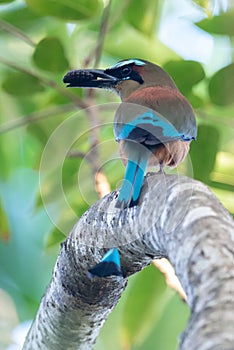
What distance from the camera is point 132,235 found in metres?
0.96

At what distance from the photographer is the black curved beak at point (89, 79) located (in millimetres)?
1540

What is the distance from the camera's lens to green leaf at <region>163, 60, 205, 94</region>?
164 cm

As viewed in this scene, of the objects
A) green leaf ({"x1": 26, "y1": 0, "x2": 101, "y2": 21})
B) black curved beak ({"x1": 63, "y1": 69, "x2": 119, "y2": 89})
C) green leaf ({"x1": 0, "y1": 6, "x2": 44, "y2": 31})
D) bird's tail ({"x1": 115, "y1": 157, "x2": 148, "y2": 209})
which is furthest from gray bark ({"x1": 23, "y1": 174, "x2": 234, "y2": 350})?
green leaf ({"x1": 0, "y1": 6, "x2": 44, "y2": 31})

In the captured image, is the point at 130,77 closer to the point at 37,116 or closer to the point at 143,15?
the point at 143,15

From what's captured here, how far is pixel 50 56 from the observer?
1.70 metres

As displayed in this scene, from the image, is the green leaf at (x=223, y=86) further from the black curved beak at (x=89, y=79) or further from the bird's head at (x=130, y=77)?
the black curved beak at (x=89, y=79)

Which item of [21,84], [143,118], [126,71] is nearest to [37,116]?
[21,84]

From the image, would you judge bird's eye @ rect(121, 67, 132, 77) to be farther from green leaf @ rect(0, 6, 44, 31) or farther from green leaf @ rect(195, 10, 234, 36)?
green leaf @ rect(0, 6, 44, 31)

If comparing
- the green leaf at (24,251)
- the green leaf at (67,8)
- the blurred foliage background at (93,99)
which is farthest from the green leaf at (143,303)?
the green leaf at (24,251)

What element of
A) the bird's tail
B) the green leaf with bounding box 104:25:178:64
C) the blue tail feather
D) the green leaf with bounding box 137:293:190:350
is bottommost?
the green leaf with bounding box 137:293:190:350

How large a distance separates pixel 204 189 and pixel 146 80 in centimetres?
96

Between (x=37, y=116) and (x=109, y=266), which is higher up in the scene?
(x=109, y=266)

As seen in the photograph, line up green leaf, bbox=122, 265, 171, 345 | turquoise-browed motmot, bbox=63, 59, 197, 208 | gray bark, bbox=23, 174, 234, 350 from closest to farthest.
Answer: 1. gray bark, bbox=23, 174, 234, 350
2. turquoise-browed motmot, bbox=63, 59, 197, 208
3. green leaf, bbox=122, 265, 171, 345

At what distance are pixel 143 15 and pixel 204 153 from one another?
0.44m
